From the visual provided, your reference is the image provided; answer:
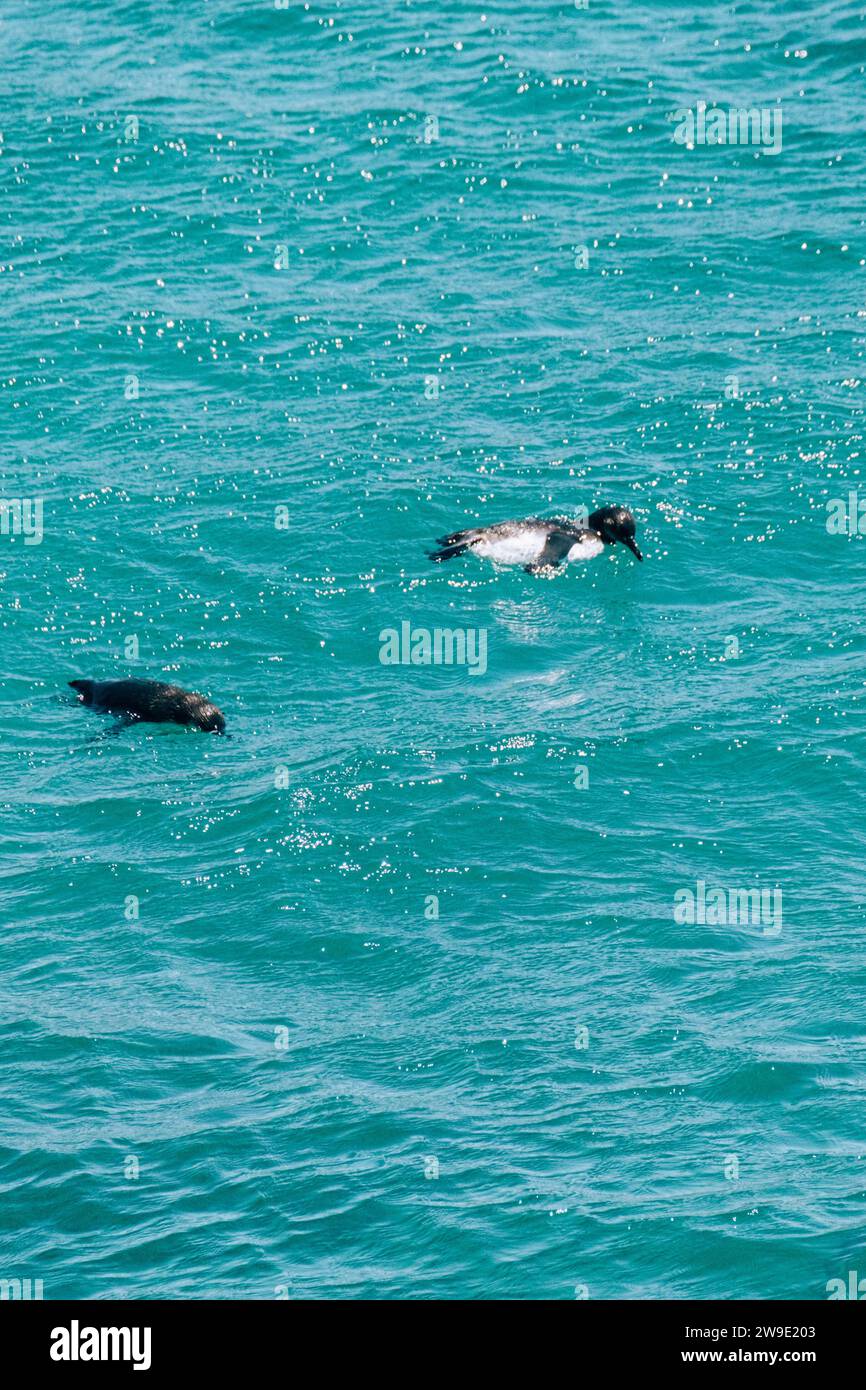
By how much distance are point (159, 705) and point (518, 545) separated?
5113 millimetres

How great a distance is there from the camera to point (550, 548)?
905 inches

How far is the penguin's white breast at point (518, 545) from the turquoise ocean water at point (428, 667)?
0.27 m

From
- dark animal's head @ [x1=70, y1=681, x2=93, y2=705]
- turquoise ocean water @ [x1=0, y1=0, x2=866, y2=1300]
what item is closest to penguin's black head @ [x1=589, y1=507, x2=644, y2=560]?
turquoise ocean water @ [x1=0, y1=0, x2=866, y2=1300]

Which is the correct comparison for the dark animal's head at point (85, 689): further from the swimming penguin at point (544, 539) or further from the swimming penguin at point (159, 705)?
the swimming penguin at point (544, 539)

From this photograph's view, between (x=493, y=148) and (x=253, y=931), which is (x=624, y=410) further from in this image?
(x=253, y=931)

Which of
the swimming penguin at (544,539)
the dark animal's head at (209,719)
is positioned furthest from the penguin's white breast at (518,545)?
the dark animal's head at (209,719)

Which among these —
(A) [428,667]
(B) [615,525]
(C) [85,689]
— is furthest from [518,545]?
(C) [85,689]

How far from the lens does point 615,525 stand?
22.9 meters

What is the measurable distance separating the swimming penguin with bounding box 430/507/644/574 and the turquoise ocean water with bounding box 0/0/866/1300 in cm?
27

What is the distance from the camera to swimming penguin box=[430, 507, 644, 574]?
22953 millimetres

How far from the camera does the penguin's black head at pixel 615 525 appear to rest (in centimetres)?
2291

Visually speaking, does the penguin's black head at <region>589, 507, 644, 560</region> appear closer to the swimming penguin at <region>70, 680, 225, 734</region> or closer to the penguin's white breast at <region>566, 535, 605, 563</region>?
the penguin's white breast at <region>566, 535, 605, 563</region>

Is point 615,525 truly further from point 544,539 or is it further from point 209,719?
point 209,719
